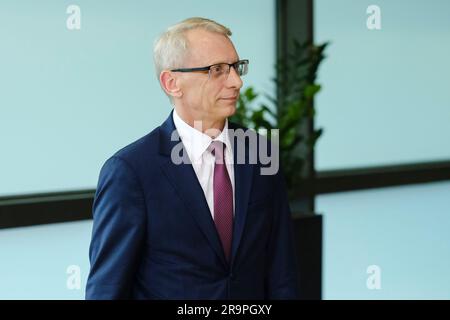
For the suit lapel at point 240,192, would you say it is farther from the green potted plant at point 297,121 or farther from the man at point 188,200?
the green potted plant at point 297,121

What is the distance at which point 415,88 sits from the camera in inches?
156

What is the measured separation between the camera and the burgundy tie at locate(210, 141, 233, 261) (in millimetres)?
1667

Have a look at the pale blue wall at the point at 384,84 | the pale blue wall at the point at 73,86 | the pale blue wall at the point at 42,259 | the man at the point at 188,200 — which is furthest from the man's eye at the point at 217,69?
the pale blue wall at the point at 384,84

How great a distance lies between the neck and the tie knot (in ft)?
0.06

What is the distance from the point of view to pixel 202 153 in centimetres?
170

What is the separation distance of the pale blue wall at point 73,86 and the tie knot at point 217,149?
1352 millimetres

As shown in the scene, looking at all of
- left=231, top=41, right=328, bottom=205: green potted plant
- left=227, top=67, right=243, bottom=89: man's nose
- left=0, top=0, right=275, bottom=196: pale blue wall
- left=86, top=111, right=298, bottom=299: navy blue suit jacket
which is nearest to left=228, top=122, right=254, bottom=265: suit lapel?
left=86, top=111, right=298, bottom=299: navy blue suit jacket

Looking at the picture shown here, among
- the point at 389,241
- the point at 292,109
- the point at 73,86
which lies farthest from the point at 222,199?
the point at 389,241

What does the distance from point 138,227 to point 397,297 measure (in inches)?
103

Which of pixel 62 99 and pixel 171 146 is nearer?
pixel 171 146

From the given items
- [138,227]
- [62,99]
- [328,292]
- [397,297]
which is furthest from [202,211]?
[397,297]

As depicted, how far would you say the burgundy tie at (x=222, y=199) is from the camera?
1667mm

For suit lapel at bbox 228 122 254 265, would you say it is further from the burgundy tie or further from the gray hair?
the gray hair
